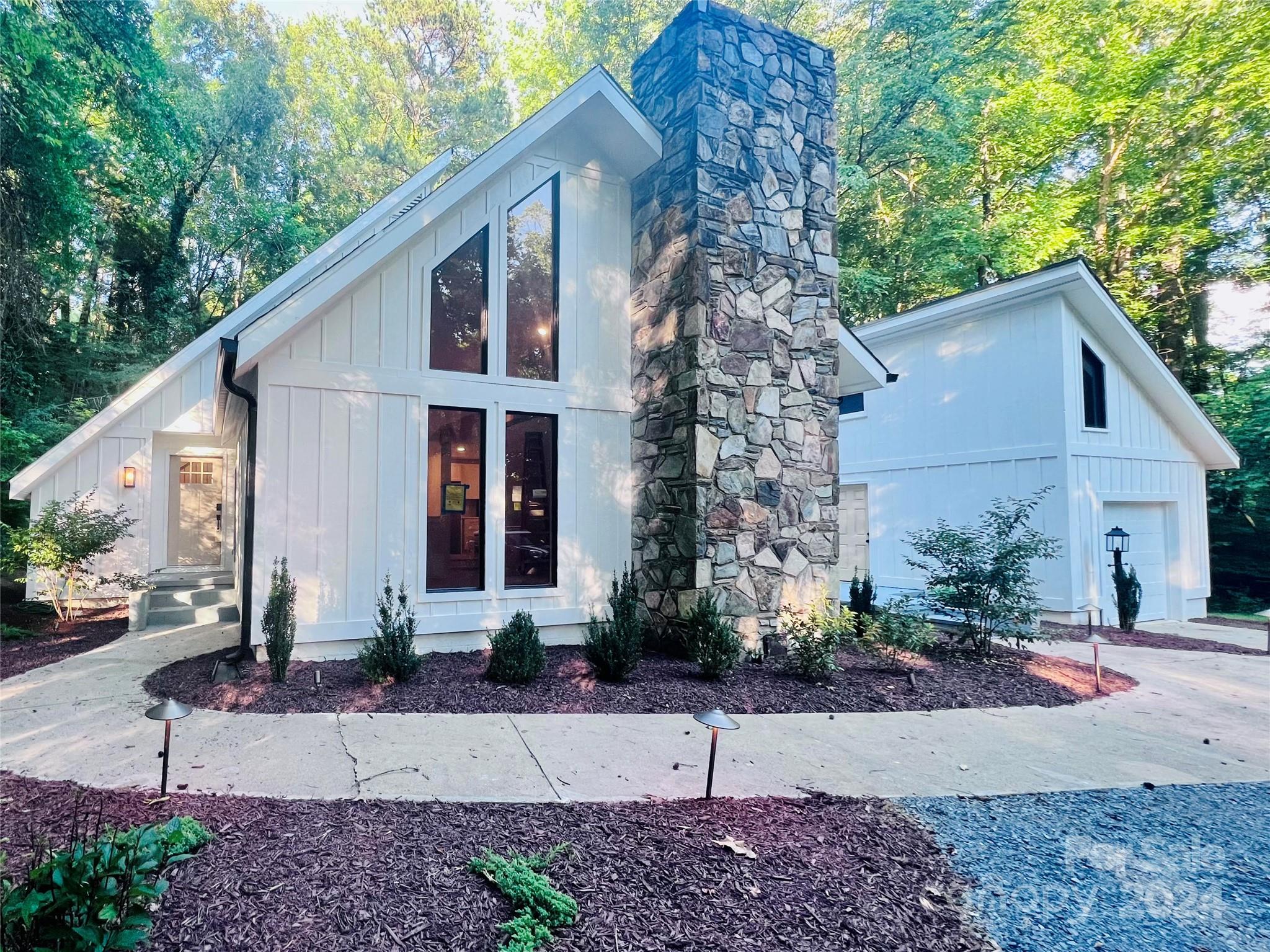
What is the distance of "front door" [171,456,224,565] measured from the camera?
10.9 m

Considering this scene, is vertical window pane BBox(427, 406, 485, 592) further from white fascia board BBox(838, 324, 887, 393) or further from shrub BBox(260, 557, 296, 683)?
white fascia board BBox(838, 324, 887, 393)

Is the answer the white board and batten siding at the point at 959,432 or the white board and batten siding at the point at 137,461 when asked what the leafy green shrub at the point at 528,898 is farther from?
the white board and batten siding at the point at 137,461

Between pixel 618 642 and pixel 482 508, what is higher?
pixel 482 508

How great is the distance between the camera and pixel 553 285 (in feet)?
22.1

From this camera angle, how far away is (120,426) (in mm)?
9414

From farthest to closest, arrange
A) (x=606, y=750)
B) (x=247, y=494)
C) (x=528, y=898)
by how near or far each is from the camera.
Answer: (x=247, y=494)
(x=606, y=750)
(x=528, y=898)

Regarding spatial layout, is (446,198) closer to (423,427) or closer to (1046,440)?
(423,427)

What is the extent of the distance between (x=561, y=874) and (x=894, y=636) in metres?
4.46

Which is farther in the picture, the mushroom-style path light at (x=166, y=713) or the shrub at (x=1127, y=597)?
the shrub at (x=1127, y=597)

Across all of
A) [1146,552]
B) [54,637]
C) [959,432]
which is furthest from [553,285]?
[1146,552]

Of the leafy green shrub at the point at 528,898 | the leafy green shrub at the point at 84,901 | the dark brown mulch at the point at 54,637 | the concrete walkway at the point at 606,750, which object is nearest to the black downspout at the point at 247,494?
the concrete walkway at the point at 606,750

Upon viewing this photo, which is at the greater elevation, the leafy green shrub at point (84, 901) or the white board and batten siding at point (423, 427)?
the white board and batten siding at point (423, 427)

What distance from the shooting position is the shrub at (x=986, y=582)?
652 cm

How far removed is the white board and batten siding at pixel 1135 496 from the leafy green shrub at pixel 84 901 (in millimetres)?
10626
